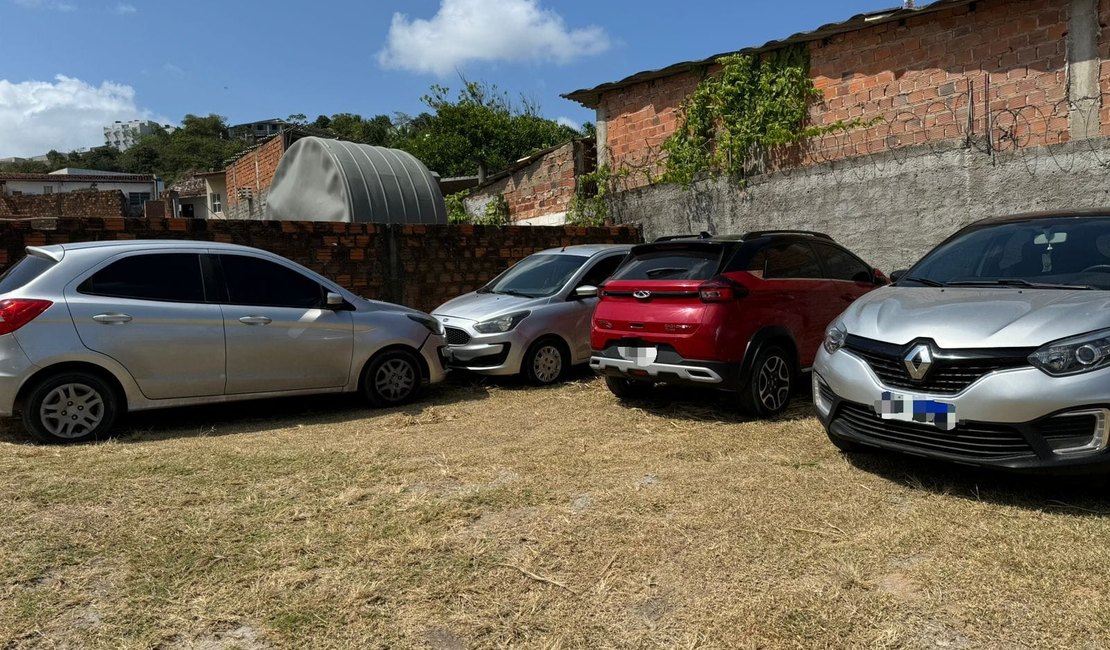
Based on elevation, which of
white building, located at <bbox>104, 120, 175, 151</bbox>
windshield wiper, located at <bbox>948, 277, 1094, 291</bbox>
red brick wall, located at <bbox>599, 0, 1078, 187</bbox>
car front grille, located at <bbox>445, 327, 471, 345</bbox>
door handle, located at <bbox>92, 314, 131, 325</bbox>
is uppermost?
white building, located at <bbox>104, 120, 175, 151</bbox>

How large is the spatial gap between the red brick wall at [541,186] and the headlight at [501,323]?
6654 mm

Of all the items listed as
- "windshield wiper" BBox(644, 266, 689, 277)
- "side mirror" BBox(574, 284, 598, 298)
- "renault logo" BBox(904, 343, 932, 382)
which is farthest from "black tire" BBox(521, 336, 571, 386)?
"renault logo" BBox(904, 343, 932, 382)

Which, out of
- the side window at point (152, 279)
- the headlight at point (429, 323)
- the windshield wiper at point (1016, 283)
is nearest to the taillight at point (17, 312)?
the side window at point (152, 279)

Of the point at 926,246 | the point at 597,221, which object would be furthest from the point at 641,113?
the point at 926,246

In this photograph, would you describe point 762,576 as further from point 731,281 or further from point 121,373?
point 121,373

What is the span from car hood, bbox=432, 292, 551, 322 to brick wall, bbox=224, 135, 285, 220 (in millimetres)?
10035

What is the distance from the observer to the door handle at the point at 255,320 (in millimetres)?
6289

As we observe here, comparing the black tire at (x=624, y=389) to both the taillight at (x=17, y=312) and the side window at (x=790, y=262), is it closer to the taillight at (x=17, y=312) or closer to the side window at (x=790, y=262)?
the side window at (x=790, y=262)

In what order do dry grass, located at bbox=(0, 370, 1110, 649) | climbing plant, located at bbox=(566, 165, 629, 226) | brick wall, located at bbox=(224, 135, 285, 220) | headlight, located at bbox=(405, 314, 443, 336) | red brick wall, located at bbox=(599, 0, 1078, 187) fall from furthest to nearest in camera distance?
brick wall, located at bbox=(224, 135, 285, 220), climbing plant, located at bbox=(566, 165, 629, 226), red brick wall, located at bbox=(599, 0, 1078, 187), headlight, located at bbox=(405, 314, 443, 336), dry grass, located at bbox=(0, 370, 1110, 649)

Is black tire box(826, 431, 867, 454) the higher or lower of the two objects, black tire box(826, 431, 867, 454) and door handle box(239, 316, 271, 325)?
the lower

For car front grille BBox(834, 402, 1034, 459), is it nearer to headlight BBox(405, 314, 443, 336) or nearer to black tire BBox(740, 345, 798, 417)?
black tire BBox(740, 345, 798, 417)

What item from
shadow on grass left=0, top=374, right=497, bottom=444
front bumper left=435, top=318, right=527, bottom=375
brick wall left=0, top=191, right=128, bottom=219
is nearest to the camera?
shadow on grass left=0, top=374, right=497, bottom=444

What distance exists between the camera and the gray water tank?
36.9 feet

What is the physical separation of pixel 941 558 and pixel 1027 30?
7.83 meters
